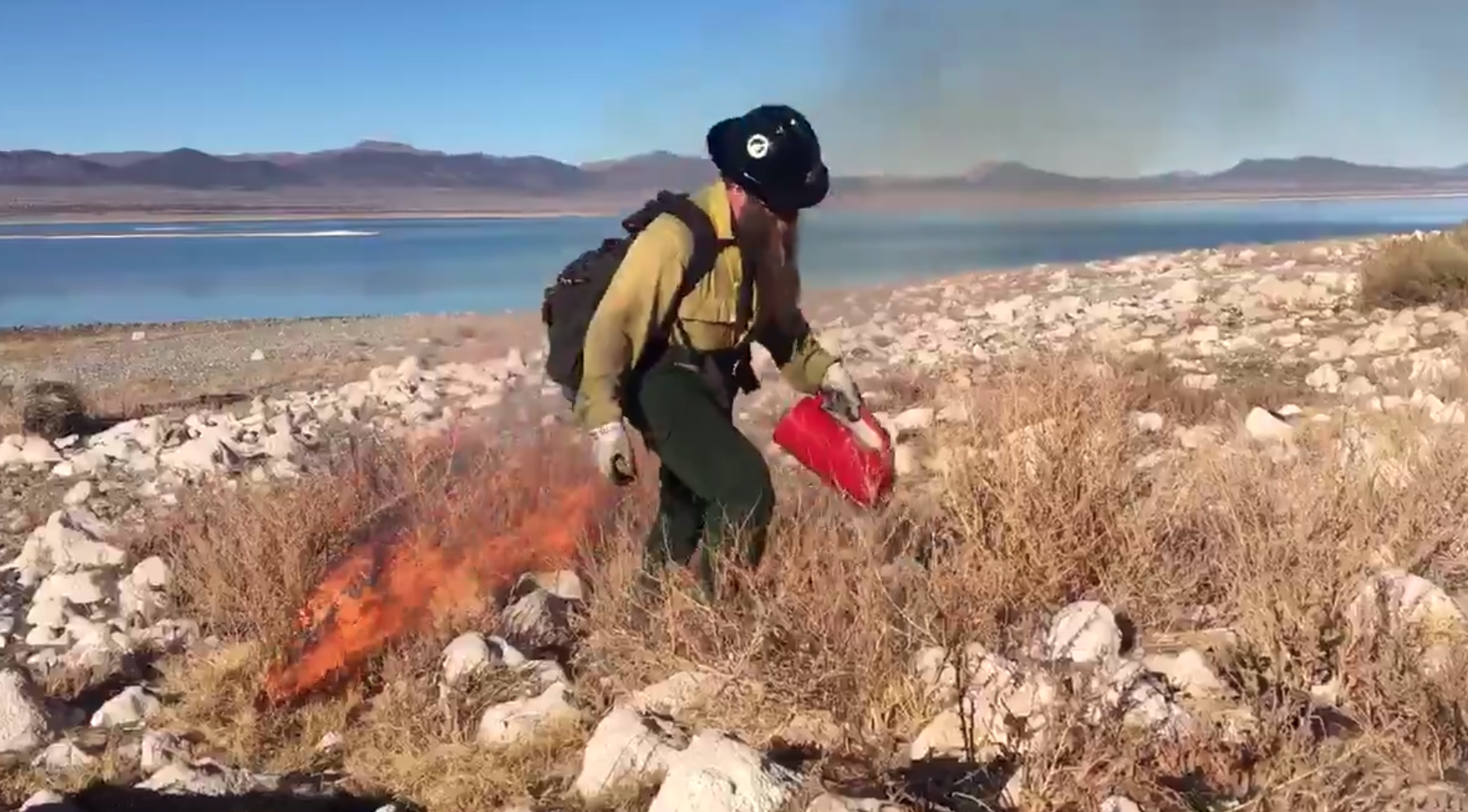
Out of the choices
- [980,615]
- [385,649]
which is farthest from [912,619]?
[385,649]

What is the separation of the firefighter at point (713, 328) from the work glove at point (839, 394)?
297 millimetres

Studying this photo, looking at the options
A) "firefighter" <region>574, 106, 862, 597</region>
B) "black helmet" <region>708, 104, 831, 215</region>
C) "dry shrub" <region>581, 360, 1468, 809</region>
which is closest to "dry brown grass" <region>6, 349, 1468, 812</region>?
"dry shrub" <region>581, 360, 1468, 809</region>

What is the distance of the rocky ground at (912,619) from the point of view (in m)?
3.07

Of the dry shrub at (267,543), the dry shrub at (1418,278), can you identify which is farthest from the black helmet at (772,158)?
the dry shrub at (1418,278)

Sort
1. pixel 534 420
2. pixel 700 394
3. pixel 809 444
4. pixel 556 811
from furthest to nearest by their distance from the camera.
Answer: pixel 534 420 → pixel 809 444 → pixel 700 394 → pixel 556 811

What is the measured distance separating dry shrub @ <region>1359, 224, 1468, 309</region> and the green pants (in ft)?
25.7

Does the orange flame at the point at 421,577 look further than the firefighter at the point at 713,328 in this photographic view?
A: Yes

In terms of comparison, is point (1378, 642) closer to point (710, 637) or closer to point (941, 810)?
point (941, 810)

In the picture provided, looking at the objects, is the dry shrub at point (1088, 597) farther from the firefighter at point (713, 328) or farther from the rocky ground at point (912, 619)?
the firefighter at point (713, 328)

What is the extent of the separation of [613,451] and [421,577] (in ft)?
3.57

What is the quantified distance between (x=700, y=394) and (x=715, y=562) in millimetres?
466

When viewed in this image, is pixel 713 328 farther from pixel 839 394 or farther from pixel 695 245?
pixel 839 394

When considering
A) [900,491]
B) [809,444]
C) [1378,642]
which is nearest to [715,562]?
[809,444]

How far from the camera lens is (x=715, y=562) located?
3.78 metres
